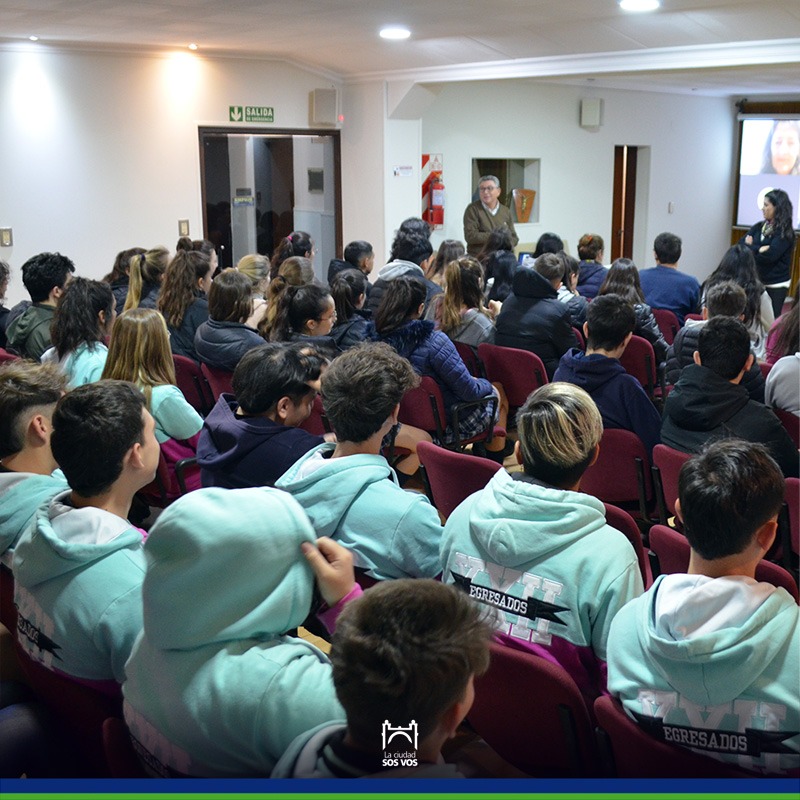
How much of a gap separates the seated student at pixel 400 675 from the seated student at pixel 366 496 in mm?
888

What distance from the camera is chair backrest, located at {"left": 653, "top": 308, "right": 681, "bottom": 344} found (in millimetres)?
6184

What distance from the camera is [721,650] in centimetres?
151

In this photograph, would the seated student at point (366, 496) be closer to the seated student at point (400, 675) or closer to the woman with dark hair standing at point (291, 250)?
the seated student at point (400, 675)

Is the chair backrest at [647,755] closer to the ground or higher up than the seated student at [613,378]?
closer to the ground

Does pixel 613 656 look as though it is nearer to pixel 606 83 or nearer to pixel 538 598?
pixel 538 598

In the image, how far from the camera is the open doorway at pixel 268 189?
29.3ft

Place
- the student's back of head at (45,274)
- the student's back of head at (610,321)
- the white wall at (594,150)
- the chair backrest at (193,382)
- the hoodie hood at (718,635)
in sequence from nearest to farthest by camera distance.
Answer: the hoodie hood at (718,635) → the student's back of head at (610,321) → the chair backrest at (193,382) → the student's back of head at (45,274) → the white wall at (594,150)

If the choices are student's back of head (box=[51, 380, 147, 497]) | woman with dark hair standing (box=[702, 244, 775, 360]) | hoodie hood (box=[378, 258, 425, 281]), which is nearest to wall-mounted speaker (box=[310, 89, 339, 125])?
hoodie hood (box=[378, 258, 425, 281])

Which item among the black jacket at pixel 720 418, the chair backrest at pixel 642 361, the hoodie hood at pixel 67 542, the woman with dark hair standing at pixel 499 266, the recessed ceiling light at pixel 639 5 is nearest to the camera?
the hoodie hood at pixel 67 542

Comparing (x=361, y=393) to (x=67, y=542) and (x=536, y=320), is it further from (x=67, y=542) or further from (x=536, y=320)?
(x=536, y=320)

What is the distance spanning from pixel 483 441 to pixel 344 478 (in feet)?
7.75

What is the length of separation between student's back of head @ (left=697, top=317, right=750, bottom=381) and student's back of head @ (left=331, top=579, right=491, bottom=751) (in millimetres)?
2256

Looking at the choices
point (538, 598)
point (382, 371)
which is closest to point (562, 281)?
point (382, 371)

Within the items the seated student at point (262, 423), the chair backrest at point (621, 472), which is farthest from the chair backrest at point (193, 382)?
the chair backrest at point (621, 472)
